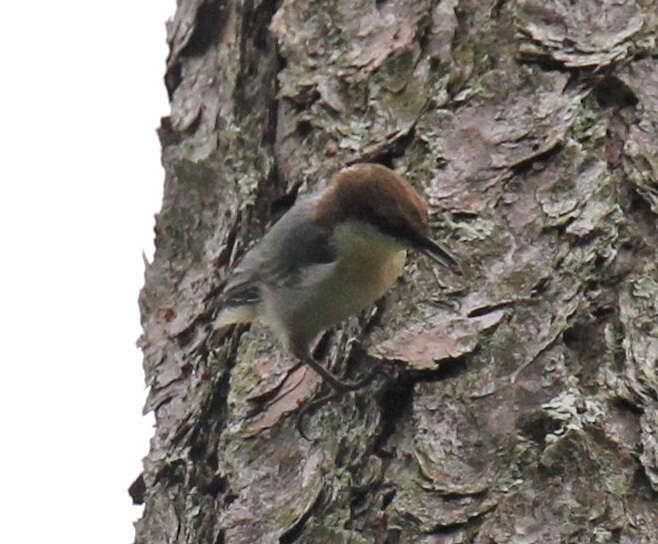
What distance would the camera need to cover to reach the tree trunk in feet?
7.89

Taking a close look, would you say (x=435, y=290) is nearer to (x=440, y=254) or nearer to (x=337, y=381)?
(x=440, y=254)

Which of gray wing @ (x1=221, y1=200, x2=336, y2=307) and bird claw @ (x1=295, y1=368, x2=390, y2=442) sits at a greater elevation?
gray wing @ (x1=221, y1=200, x2=336, y2=307)

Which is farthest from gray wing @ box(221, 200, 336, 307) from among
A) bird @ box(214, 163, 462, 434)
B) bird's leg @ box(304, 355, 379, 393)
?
bird's leg @ box(304, 355, 379, 393)

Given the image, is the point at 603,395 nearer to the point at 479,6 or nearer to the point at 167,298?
the point at 479,6

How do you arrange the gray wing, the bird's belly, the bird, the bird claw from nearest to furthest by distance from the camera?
1. the bird claw
2. the bird
3. the bird's belly
4. the gray wing

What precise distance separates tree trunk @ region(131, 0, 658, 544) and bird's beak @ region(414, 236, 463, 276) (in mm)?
23

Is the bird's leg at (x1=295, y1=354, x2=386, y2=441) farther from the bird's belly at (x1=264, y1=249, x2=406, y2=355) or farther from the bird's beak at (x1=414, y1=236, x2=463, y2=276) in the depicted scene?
the bird's beak at (x1=414, y1=236, x2=463, y2=276)

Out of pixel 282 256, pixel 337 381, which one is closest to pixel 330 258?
pixel 282 256

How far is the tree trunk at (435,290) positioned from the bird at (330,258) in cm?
5

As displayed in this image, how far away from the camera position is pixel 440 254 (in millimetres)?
2688

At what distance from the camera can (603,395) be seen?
244 centimetres

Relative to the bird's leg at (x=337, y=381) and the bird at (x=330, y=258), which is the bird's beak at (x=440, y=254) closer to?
the bird at (x=330, y=258)

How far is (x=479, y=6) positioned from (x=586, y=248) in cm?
71

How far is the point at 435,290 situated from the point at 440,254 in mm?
78
